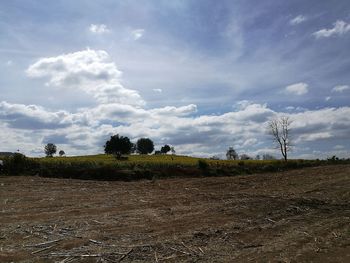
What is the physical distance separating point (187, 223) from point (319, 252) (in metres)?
3.17

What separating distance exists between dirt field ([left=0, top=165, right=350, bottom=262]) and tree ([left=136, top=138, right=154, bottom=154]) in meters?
71.9

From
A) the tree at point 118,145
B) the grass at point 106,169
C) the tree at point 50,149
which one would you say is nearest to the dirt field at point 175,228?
the grass at point 106,169

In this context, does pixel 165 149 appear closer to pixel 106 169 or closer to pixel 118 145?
pixel 118 145

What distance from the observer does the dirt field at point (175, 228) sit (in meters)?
7.81

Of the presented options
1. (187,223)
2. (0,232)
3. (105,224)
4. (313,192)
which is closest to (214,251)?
(187,223)

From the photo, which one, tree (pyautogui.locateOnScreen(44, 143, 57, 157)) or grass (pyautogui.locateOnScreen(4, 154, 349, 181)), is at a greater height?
tree (pyautogui.locateOnScreen(44, 143, 57, 157))

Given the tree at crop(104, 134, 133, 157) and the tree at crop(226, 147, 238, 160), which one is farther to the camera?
the tree at crop(226, 147, 238, 160)

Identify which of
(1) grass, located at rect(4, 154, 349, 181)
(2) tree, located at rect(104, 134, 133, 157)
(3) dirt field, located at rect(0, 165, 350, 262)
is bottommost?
(3) dirt field, located at rect(0, 165, 350, 262)

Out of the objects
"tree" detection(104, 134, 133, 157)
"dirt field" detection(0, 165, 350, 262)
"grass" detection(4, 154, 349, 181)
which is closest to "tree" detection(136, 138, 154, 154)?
"tree" detection(104, 134, 133, 157)

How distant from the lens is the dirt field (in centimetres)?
781

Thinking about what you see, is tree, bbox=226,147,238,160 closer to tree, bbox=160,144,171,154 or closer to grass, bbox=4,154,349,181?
tree, bbox=160,144,171,154

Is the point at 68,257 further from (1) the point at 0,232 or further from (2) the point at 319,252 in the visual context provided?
(2) the point at 319,252

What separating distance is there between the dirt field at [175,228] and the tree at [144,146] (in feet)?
236

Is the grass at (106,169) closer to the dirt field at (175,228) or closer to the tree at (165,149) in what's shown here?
the dirt field at (175,228)
